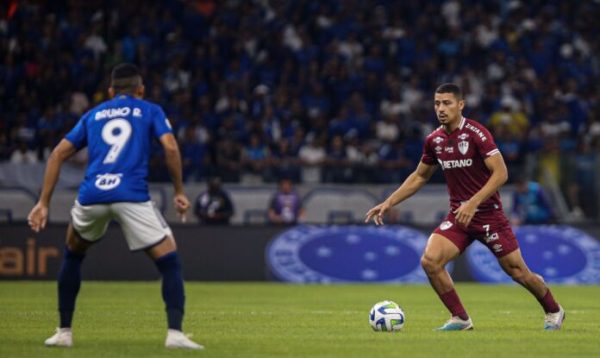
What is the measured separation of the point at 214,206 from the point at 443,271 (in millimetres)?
12566

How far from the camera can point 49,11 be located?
29234 mm

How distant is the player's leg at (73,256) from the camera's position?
982cm

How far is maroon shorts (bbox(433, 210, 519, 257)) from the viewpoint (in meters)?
12.1

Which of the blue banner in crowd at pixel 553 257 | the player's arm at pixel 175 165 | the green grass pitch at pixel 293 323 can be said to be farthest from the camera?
the blue banner in crowd at pixel 553 257

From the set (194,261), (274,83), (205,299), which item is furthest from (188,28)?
(205,299)

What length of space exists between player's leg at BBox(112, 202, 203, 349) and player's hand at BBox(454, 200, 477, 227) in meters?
2.91

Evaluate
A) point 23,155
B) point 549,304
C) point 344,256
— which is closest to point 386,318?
point 549,304

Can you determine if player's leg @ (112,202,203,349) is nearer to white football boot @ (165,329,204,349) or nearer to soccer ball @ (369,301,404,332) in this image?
white football boot @ (165,329,204,349)

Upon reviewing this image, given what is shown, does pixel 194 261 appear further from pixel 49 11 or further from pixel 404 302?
→ pixel 49 11

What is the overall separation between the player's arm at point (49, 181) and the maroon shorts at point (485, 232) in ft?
12.9

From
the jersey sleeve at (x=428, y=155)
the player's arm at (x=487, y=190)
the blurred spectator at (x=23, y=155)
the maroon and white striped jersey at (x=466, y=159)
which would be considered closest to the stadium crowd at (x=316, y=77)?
the blurred spectator at (x=23, y=155)

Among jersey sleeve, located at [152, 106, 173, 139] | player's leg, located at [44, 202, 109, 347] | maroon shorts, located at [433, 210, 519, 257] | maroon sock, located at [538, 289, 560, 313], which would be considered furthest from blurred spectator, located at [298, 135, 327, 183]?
jersey sleeve, located at [152, 106, 173, 139]

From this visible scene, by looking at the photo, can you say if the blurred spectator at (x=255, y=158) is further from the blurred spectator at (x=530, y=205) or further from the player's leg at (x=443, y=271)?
the player's leg at (x=443, y=271)

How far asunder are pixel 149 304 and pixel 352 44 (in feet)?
49.4
